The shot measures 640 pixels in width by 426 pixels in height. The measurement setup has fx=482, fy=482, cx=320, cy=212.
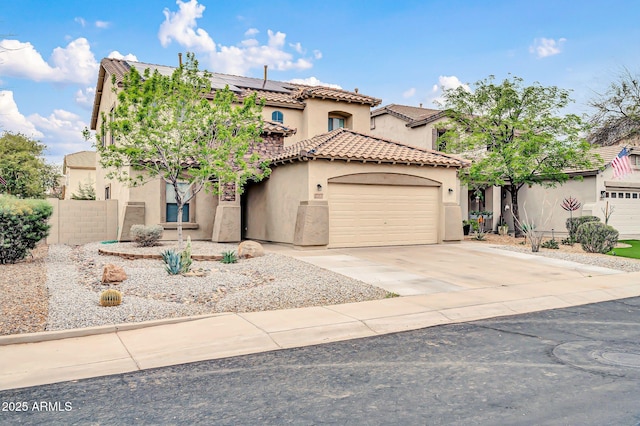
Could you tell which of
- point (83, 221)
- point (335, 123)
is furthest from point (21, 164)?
point (335, 123)

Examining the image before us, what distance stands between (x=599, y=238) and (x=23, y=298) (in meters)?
18.4

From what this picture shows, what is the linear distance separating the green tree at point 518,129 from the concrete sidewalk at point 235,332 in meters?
12.2

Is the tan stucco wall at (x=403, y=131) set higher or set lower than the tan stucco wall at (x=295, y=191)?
higher

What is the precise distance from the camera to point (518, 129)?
2327 centimetres

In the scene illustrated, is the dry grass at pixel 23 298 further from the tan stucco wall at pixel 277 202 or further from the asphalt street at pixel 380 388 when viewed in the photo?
the tan stucco wall at pixel 277 202

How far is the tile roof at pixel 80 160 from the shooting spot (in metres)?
47.9

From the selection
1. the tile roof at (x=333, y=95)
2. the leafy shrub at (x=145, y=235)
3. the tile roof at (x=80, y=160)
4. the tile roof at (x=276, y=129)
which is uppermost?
the tile roof at (x=333, y=95)

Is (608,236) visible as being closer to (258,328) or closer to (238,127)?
(238,127)

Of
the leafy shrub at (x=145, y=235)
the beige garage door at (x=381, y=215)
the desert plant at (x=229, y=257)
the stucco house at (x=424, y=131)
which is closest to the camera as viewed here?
the desert plant at (x=229, y=257)

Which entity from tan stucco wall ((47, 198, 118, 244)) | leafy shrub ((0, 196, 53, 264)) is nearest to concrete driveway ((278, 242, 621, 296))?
leafy shrub ((0, 196, 53, 264))

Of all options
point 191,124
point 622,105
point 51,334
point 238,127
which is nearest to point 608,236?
point 238,127

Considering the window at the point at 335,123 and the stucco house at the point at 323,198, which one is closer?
the stucco house at the point at 323,198

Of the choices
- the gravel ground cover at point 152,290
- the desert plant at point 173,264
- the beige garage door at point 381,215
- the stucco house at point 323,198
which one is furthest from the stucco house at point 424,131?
the desert plant at point 173,264

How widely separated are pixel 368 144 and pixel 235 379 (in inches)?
610
